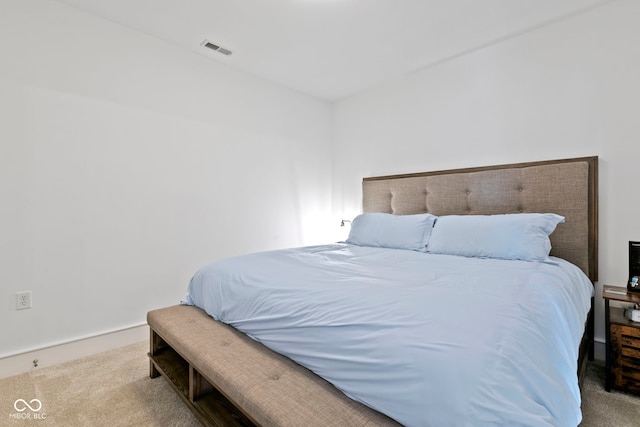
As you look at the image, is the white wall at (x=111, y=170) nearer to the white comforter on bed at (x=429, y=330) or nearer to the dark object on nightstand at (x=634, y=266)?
the white comforter on bed at (x=429, y=330)

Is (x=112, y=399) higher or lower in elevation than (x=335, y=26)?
lower

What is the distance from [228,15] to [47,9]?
1.17 meters

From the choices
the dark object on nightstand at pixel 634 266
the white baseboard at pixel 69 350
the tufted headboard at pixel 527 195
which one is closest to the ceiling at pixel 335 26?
the tufted headboard at pixel 527 195

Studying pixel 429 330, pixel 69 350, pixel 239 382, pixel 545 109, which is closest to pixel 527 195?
pixel 545 109

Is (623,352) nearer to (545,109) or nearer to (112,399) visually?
(545,109)

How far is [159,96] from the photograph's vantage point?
8.24 ft

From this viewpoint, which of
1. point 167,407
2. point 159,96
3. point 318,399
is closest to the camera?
point 318,399

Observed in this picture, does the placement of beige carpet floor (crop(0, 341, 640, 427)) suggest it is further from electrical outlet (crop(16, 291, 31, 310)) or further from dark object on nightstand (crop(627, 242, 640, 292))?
dark object on nightstand (crop(627, 242, 640, 292))

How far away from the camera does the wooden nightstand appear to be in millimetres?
1611

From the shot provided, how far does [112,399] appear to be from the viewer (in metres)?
1.62

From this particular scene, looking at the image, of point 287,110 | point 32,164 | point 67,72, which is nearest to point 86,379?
point 32,164

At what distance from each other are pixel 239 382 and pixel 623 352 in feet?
6.68

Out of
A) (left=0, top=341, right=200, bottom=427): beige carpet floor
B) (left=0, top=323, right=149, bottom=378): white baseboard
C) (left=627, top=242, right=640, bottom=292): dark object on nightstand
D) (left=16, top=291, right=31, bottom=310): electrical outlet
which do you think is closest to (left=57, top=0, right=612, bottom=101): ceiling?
(left=627, top=242, right=640, bottom=292): dark object on nightstand

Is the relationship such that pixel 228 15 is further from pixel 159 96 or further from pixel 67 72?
pixel 67 72
